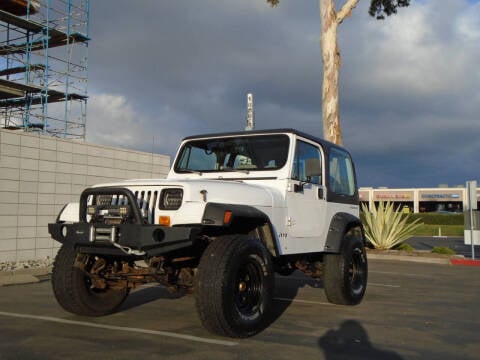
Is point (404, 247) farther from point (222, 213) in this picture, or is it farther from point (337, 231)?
point (222, 213)

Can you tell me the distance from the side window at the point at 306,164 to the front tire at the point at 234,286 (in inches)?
54.8

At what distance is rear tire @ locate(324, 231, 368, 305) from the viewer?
272 inches

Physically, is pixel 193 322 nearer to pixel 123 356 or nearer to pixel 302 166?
pixel 123 356

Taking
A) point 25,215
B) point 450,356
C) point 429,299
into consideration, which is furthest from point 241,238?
point 25,215

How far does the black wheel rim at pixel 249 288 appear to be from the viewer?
5.04m

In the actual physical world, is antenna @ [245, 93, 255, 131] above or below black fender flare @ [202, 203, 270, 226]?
above

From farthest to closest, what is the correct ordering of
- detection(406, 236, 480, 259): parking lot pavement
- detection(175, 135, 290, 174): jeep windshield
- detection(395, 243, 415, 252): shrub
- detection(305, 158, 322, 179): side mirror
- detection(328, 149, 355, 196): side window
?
detection(406, 236, 480, 259): parking lot pavement → detection(395, 243, 415, 252): shrub → detection(328, 149, 355, 196): side window → detection(175, 135, 290, 174): jeep windshield → detection(305, 158, 322, 179): side mirror

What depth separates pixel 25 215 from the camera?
37.5 ft

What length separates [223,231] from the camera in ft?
17.9

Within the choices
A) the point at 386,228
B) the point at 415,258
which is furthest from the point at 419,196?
the point at 415,258

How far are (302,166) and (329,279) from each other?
1.65m

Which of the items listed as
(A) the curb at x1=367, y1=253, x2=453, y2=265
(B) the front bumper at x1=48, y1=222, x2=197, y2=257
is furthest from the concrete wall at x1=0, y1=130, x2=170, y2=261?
(A) the curb at x1=367, y1=253, x2=453, y2=265

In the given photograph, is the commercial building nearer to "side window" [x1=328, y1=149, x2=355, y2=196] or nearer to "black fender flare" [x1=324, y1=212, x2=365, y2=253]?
"side window" [x1=328, y1=149, x2=355, y2=196]

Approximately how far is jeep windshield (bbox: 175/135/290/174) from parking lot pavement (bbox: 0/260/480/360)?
1870 mm
